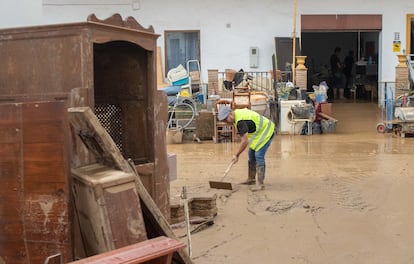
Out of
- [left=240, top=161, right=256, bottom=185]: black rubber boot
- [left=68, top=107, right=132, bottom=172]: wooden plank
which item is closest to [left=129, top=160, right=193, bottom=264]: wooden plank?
[left=68, top=107, right=132, bottom=172]: wooden plank

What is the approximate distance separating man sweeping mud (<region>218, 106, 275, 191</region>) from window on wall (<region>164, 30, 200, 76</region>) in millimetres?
10831

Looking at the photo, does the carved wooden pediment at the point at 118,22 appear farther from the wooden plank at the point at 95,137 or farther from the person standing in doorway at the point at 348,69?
the person standing in doorway at the point at 348,69

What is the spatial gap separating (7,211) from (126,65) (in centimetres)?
202

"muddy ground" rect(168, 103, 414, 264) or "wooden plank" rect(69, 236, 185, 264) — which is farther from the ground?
"wooden plank" rect(69, 236, 185, 264)

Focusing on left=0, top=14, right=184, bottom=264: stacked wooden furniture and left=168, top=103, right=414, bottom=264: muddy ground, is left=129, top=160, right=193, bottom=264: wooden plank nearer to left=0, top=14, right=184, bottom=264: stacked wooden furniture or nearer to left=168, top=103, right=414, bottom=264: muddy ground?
left=0, top=14, right=184, bottom=264: stacked wooden furniture

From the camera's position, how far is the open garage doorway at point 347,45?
19.3m

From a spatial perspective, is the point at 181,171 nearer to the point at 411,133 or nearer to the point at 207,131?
the point at 207,131

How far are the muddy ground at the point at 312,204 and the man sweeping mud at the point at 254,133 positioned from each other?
1.21ft

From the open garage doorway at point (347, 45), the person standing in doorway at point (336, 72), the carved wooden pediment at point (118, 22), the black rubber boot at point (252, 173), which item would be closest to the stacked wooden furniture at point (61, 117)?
the carved wooden pediment at point (118, 22)

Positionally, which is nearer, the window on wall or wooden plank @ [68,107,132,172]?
wooden plank @ [68,107,132,172]

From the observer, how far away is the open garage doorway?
63.5 feet

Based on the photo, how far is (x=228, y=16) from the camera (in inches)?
754

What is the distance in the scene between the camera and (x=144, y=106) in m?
5.16

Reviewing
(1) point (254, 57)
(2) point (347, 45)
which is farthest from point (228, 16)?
(2) point (347, 45)
